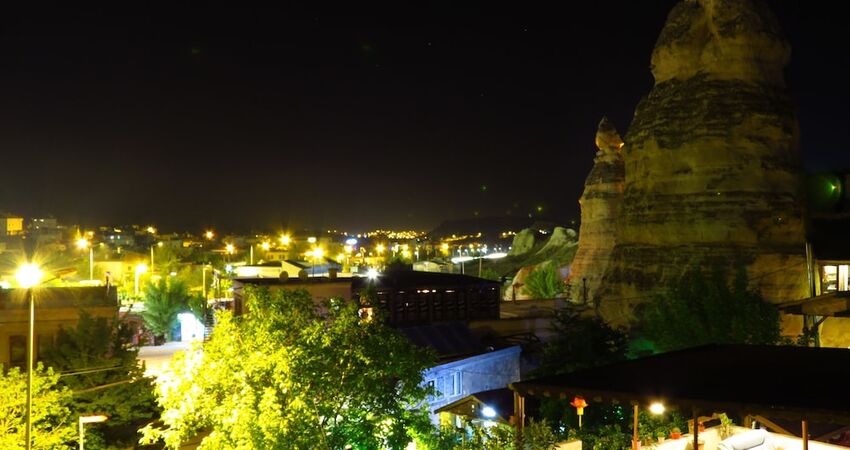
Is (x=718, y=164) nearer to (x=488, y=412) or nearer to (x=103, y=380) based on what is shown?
(x=488, y=412)

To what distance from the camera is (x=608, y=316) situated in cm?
3984

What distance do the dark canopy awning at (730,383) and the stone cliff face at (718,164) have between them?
78.3 ft

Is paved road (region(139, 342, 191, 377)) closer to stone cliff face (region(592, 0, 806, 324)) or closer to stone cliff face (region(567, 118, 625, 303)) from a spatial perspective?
stone cliff face (region(592, 0, 806, 324))

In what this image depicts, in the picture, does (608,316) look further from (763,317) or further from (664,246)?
(763,317)

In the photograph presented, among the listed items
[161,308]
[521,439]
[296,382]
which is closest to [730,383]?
[521,439]

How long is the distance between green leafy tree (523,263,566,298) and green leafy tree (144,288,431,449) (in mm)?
54104

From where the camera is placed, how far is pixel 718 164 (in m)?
36.6

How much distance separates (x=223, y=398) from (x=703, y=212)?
28.6 meters

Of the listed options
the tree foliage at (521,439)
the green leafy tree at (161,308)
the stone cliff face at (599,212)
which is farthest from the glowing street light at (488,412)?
the stone cliff face at (599,212)

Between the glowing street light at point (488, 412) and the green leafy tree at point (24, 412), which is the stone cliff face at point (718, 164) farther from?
the green leafy tree at point (24, 412)

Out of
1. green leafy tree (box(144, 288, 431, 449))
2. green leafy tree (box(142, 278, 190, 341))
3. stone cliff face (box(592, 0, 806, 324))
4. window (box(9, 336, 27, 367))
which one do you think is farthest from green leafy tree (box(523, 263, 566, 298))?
green leafy tree (box(144, 288, 431, 449))

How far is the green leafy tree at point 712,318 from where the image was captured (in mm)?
26453

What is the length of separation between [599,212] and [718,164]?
23623 millimetres

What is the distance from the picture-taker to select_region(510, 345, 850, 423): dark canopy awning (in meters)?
8.99
